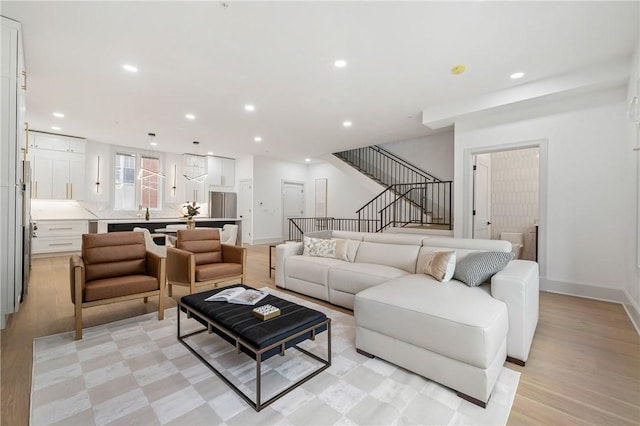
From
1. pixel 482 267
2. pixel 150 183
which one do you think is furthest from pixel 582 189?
pixel 150 183

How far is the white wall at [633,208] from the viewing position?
2.84 meters

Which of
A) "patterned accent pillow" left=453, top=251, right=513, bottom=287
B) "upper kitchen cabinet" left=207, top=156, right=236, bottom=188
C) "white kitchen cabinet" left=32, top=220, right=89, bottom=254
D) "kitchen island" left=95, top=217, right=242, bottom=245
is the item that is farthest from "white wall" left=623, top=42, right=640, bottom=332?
"white kitchen cabinet" left=32, top=220, right=89, bottom=254

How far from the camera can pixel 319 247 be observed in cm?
396

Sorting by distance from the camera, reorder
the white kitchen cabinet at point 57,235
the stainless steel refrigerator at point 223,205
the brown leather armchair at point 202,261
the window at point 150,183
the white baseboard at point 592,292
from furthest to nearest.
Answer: the stainless steel refrigerator at point 223,205, the window at point 150,183, the white kitchen cabinet at point 57,235, the brown leather armchair at point 202,261, the white baseboard at point 592,292

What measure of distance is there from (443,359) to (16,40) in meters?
4.58

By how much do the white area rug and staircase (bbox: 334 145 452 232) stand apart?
4543mm

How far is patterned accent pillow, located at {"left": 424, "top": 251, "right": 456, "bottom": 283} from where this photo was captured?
248 cm

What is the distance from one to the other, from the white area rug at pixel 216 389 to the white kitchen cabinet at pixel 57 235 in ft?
17.7

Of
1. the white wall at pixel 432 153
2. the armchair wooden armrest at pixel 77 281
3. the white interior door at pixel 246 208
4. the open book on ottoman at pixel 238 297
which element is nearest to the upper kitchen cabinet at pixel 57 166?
the white interior door at pixel 246 208

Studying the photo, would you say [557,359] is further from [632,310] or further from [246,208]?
[246,208]

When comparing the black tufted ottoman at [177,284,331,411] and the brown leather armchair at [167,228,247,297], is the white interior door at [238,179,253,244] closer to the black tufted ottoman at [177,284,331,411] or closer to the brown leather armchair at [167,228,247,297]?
the brown leather armchair at [167,228,247,297]

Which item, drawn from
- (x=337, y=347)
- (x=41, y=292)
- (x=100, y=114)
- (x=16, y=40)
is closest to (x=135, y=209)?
(x=100, y=114)

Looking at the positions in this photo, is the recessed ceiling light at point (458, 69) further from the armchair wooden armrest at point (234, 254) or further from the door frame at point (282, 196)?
the door frame at point (282, 196)

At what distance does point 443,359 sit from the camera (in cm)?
175
